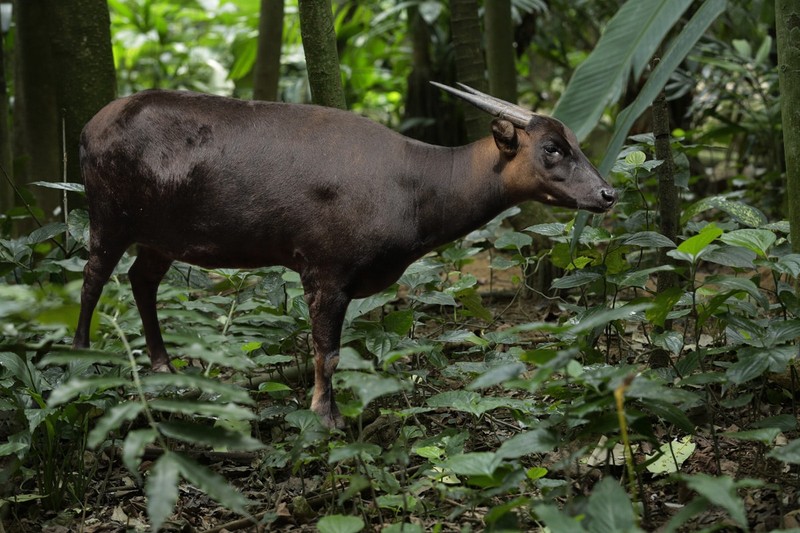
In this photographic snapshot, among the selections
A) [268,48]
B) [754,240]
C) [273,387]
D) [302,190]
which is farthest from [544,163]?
[268,48]

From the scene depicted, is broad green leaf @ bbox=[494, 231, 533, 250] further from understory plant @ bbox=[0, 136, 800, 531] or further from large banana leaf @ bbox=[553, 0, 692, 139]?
large banana leaf @ bbox=[553, 0, 692, 139]

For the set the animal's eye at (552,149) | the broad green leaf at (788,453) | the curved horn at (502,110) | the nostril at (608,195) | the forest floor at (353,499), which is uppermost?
the curved horn at (502,110)

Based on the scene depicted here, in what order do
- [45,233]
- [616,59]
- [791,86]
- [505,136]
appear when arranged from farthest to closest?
[45,233]
[791,86]
[505,136]
[616,59]

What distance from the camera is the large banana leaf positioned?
2727 mm

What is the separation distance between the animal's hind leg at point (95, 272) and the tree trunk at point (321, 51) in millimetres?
1252

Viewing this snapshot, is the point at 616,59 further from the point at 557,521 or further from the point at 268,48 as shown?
the point at 268,48

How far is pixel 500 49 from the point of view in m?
6.48

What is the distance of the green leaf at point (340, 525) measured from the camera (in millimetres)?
2838

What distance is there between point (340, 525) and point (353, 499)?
0.62 meters

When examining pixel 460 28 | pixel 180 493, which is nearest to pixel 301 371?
pixel 180 493

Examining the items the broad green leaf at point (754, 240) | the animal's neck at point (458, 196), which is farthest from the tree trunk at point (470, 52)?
the broad green leaf at point (754, 240)

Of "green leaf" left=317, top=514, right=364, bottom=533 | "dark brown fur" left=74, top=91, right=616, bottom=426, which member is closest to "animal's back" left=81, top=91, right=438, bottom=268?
"dark brown fur" left=74, top=91, right=616, bottom=426

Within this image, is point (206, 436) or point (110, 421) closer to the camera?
point (110, 421)

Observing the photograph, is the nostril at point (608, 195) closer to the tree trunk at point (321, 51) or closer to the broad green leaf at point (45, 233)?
the tree trunk at point (321, 51)
